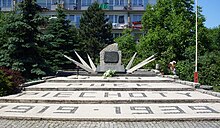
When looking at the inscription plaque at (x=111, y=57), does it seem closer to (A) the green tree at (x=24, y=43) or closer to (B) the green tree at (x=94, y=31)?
(A) the green tree at (x=24, y=43)

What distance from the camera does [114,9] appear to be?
174 ft

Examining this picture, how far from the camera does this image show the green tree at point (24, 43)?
21.0 metres

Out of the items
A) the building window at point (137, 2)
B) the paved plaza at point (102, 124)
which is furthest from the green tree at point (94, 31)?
the paved plaza at point (102, 124)

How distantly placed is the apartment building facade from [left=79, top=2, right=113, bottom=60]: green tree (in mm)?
5888

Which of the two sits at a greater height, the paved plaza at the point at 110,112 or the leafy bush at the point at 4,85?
the leafy bush at the point at 4,85

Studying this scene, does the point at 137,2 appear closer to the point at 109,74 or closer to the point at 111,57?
the point at 111,57

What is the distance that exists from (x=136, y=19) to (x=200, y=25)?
20.6m

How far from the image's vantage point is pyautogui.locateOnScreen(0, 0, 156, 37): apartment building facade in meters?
52.9

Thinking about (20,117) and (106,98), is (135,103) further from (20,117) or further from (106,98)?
(20,117)

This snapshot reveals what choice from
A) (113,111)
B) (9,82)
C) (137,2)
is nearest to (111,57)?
(9,82)

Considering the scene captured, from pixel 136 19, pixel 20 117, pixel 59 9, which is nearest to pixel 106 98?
pixel 20 117

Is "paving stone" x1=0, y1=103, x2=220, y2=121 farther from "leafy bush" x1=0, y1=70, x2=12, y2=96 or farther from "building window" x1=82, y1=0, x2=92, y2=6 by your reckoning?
"building window" x1=82, y1=0, x2=92, y2=6

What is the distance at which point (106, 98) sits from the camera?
39.8ft

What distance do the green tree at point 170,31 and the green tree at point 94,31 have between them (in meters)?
8.96
